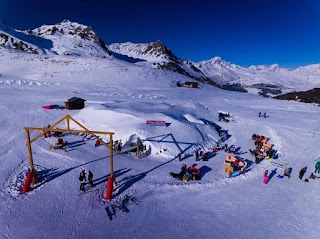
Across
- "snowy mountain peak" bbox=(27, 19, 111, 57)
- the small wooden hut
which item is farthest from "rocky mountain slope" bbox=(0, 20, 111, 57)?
the small wooden hut

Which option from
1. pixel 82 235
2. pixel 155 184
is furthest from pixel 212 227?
pixel 82 235

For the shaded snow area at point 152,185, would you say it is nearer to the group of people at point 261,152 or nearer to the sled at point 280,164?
the sled at point 280,164

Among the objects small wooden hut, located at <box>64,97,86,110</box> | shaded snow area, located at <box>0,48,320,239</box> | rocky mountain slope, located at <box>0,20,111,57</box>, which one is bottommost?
shaded snow area, located at <box>0,48,320,239</box>

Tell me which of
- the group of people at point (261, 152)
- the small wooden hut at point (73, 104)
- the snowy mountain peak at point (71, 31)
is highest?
the snowy mountain peak at point (71, 31)

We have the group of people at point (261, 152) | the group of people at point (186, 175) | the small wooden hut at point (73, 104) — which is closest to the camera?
the group of people at point (186, 175)

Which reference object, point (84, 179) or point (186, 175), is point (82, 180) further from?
point (186, 175)

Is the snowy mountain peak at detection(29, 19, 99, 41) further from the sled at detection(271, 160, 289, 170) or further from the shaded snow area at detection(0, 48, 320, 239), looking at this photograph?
the sled at detection(271, 160, 289, 170)

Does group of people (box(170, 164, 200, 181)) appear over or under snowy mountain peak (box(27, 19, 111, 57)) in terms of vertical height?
under

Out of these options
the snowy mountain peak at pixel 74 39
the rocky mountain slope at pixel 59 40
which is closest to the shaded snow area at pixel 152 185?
the rocky mountain slope at pixel 59 40

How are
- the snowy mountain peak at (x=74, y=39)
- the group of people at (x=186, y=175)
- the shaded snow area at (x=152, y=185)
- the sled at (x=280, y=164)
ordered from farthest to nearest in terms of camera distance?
the snowy mountain peak at (x=74, y=39) < the sled at (x=280, y=164) < the group of people at (x=186, y=175) < the shaded snow area at (x=152, y=185)

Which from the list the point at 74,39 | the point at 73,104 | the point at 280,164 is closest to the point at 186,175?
the point at 280,164

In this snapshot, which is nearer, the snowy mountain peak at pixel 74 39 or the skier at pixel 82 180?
the skier at pixel 82 180
